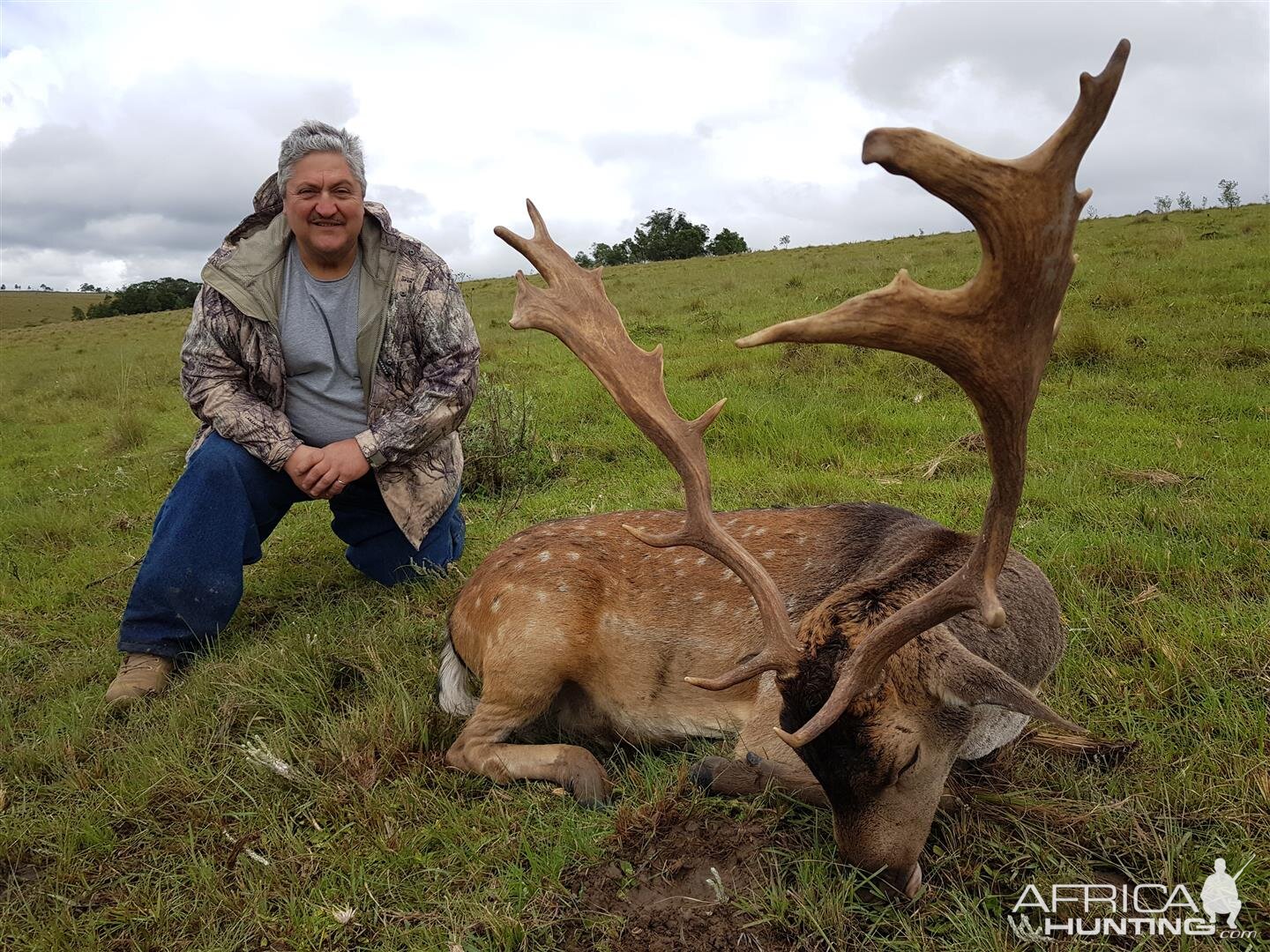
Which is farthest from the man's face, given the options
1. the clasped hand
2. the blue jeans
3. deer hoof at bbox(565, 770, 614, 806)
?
deer hoof at bbox(565, 770, 614, 806)

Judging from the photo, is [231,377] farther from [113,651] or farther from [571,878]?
[571,878]

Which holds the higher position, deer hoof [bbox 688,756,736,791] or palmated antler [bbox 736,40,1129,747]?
palmated antler [bbox 736,40,1129,747]

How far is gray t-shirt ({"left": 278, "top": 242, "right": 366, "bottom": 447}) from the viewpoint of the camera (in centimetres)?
446

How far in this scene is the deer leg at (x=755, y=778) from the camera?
269 cm

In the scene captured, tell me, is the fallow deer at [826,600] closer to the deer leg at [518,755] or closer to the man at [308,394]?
the deer leg at [518,755]

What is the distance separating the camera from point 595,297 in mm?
2805

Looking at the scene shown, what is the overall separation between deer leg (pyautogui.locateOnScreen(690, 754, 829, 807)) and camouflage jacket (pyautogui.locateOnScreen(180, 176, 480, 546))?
7.65ft

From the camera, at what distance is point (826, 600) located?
260cm

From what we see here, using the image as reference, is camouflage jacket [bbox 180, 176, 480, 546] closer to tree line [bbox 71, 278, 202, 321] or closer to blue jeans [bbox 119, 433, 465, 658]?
blue jeans [bbox 119, 433, 465, 658]

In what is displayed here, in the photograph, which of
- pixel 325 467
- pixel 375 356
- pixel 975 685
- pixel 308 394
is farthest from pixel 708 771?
pixel 308 394

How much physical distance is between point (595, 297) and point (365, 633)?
222cm

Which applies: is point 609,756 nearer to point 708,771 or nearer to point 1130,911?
point 708,771

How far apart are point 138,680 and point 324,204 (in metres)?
2.43

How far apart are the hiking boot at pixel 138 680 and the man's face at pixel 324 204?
85.7 inches
